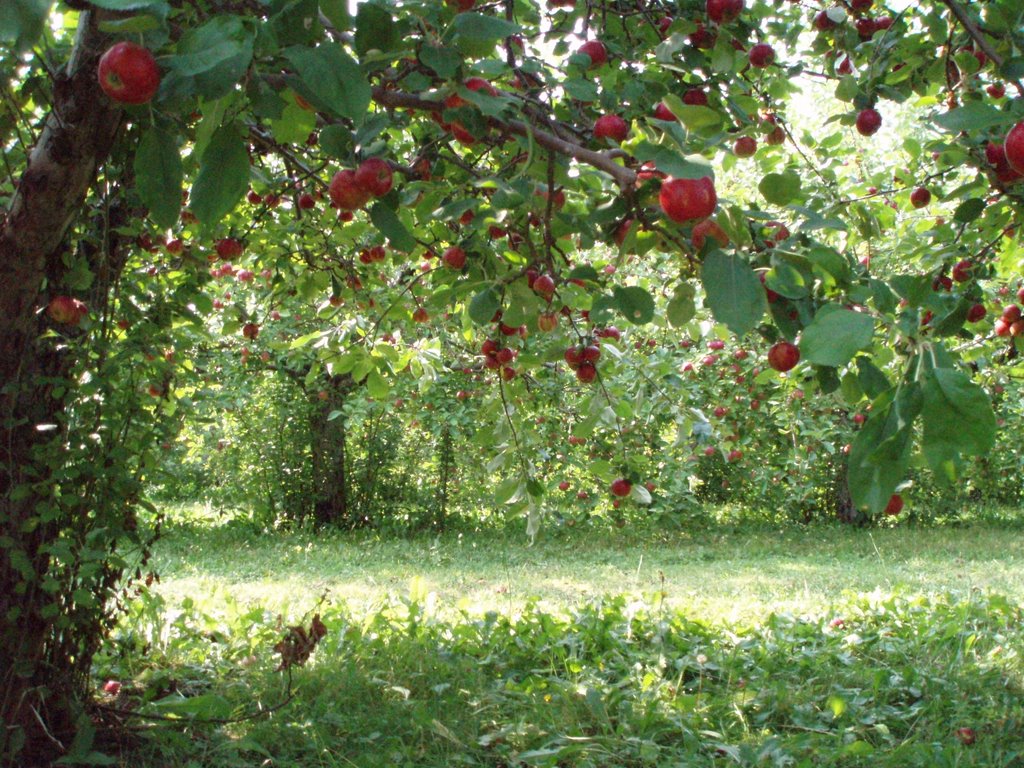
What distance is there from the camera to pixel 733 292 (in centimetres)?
121

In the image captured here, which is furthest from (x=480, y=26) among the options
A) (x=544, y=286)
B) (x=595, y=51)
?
(x=595, y=51)

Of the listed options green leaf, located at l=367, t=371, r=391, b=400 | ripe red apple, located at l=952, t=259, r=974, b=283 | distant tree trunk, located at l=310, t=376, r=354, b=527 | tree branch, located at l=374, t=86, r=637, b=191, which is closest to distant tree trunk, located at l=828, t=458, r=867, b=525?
distant tree trunk, located at l=310, t=376, r=354, b=527

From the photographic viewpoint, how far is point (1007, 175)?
87.6 inches

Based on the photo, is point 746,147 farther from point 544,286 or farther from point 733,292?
point 733,292

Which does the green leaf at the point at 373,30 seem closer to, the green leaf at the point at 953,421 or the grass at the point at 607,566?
the green leaf at the point at 953,421

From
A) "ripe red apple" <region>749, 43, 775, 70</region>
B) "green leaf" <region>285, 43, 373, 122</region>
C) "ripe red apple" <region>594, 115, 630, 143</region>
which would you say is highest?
"ripe red apple" <region>749, 43, 775, 70</region>

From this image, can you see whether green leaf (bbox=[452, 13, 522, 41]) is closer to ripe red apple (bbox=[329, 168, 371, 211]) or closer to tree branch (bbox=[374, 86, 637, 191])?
tree branch (bbox=[374, 86, 637, 191])

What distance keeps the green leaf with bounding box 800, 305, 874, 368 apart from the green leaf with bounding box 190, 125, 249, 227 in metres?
0.79

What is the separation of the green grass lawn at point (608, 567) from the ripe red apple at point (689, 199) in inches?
133

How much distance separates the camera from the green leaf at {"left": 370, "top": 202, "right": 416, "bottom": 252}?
1.43m

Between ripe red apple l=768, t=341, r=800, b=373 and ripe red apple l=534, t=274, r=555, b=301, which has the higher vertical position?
ripe red apple l=534, t=274, r=555, b=301

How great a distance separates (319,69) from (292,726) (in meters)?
2.35

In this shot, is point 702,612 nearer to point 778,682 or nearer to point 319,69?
point 778,682

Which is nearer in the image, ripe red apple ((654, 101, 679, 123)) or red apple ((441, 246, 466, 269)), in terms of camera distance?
ripe red apple ((654, 101, 679, 123))
